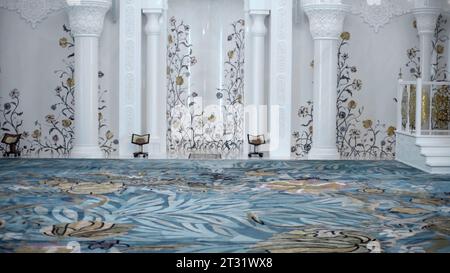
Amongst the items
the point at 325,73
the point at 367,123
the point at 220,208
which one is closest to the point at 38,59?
the point at 325,73

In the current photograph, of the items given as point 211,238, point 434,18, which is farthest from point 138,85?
point 211,238

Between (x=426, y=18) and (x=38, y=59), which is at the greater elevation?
(x=426, y=18)

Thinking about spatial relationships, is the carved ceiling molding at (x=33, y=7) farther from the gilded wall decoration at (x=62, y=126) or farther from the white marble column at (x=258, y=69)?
the white marble column at (x=258, y=69)

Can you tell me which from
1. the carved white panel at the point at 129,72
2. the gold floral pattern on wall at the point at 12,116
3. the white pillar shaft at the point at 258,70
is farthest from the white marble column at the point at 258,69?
the gold floral pattern on wall at the point at 12,116

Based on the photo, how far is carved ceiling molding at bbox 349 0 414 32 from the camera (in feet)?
42.0

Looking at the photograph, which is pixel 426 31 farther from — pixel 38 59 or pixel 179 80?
pixel 38 59

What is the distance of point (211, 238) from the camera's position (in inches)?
207

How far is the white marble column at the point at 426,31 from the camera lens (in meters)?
12.5

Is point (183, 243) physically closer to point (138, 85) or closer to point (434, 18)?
point (138, 85)

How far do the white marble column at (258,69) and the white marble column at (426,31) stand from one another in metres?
2.70

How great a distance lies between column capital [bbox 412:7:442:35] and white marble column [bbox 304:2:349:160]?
1302 mm

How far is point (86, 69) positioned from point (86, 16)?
89cm

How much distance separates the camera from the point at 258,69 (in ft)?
41.7

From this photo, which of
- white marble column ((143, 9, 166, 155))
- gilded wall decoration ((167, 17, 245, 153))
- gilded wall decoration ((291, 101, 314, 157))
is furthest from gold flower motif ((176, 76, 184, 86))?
gilded wall decoration ((291, 101, 314, 157))
